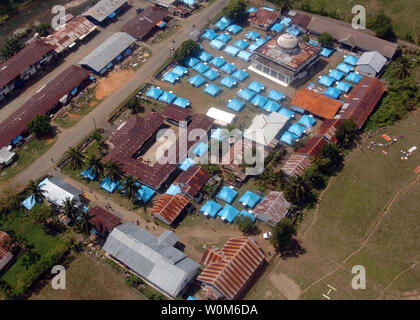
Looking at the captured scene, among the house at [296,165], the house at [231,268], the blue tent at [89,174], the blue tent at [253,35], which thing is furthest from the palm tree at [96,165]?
the blue tent at [253,35]

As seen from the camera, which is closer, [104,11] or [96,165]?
[96,165]

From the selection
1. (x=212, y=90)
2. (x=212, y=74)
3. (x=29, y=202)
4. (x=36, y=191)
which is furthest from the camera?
(x=212, y=74)

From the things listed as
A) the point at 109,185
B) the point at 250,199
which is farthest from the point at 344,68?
→ the point at 109,185

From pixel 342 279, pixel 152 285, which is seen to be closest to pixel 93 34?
pixel 152 285

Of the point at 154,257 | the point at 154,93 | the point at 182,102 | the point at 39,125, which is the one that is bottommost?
the point at 154,257

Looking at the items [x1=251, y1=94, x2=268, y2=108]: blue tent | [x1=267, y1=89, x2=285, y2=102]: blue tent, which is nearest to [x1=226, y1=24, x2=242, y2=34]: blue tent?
[x1=267, y1=89, x2=285, y2=102]: blue tent

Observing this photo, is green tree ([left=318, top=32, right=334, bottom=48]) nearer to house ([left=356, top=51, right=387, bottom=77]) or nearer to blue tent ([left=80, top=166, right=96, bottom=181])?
house ([left=356, top=51, right=387, bottom=77])

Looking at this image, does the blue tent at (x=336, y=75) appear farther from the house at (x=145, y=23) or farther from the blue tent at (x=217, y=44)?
the house at (x=145, y=23)

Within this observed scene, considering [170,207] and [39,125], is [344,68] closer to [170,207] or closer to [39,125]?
[170,207]
